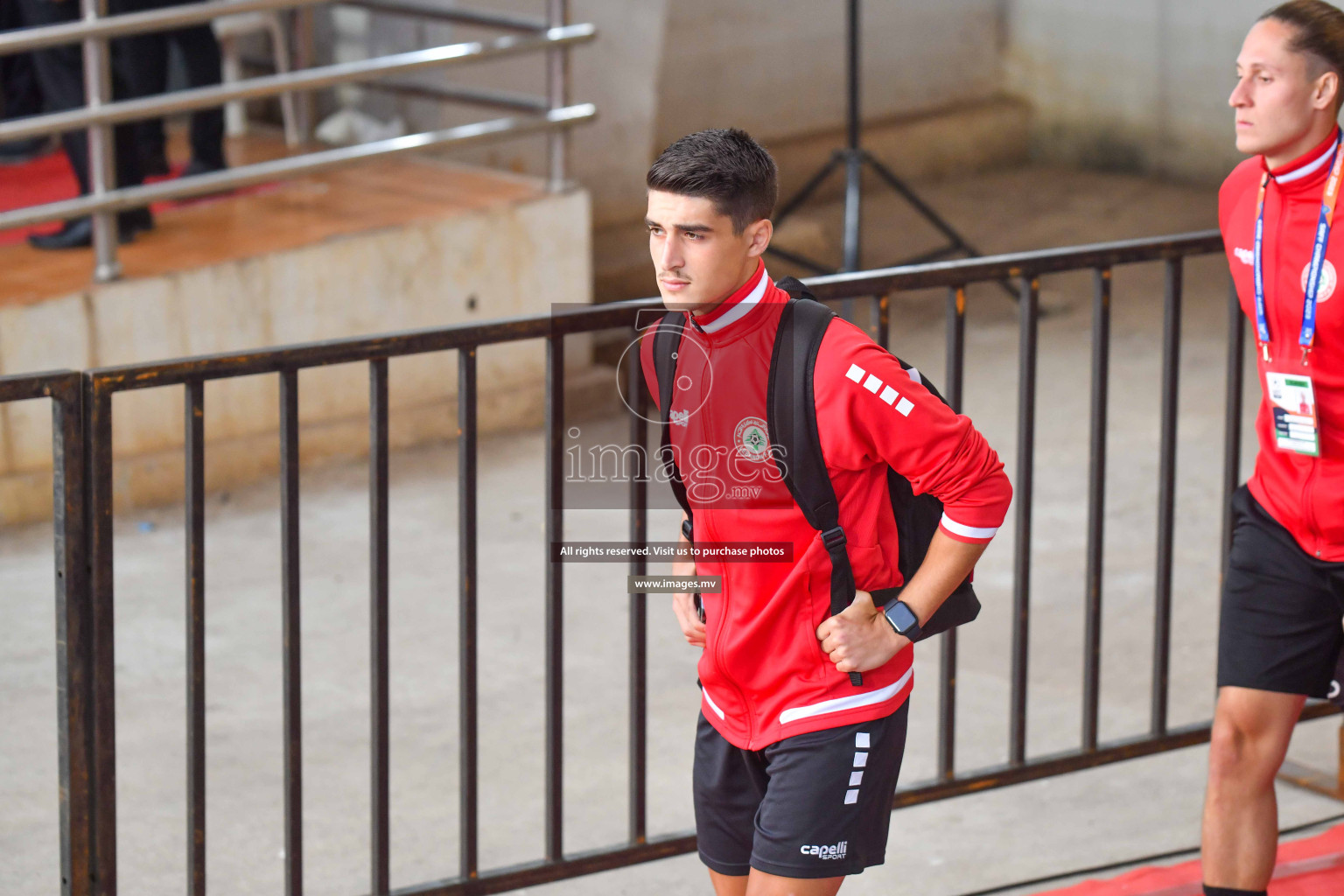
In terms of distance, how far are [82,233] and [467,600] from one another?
12.4 feet

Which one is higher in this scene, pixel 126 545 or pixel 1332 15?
pixel 1332 15

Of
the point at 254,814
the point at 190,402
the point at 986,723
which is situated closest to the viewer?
the point at 190,402

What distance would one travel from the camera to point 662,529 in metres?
5.52

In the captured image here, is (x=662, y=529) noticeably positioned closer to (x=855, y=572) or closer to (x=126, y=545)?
(x=126, y=545)

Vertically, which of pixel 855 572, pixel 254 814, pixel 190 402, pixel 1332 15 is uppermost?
pixel 1332 15

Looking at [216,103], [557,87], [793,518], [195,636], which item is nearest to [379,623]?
[195,636]

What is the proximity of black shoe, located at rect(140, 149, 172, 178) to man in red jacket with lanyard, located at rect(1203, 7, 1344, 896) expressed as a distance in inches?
196

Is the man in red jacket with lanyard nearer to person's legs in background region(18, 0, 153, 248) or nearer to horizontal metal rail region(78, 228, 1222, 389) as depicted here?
horizontal metal rail region(78, 228, 1222, 389)

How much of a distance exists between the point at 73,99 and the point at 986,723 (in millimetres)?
4076

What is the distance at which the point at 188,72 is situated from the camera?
6465 millimetres

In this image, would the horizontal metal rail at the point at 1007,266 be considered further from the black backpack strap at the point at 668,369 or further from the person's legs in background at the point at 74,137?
the person's legs in background at the point at 74,137

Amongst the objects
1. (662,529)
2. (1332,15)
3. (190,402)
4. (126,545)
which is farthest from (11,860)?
(1332,15)

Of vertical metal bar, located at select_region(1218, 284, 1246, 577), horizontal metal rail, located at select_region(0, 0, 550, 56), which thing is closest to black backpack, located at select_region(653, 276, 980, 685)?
vertical metal bar, located at select_region(1218, 284, 1246, 577)

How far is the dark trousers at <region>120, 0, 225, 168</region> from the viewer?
6207mm
